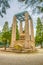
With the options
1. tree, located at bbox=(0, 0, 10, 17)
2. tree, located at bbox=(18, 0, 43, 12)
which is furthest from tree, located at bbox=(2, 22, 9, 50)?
tree, located at bbox=(18, 0, 43, 12)

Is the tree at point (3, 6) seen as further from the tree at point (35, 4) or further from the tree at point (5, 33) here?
the tree at point (35, 4)

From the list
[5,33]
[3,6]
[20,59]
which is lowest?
[20,59]

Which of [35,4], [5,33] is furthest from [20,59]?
[35,4]

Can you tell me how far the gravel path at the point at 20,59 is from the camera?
2.36m

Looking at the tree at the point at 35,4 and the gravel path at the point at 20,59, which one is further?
the tree at the point at 35,4

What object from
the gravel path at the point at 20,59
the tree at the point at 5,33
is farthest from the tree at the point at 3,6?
the gravel path at the point at 20,59

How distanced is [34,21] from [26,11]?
258 millimetres

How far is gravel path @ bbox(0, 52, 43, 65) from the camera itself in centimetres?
236

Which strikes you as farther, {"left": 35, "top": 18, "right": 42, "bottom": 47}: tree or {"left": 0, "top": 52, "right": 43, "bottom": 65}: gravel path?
{"left": 35, "top": 18, "right": 42, "bottom": 47}: tree

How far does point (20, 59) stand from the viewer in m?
2.45

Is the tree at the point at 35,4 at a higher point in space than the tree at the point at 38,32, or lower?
higher

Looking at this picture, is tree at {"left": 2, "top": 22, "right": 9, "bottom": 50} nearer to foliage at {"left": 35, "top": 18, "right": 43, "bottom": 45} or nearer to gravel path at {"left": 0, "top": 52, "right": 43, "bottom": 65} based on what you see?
gravel path at {"left": 0, "top": 52, "right": 43, "bottom": 65}

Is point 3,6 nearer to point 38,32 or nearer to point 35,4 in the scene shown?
point 35,4

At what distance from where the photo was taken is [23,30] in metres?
2.79
